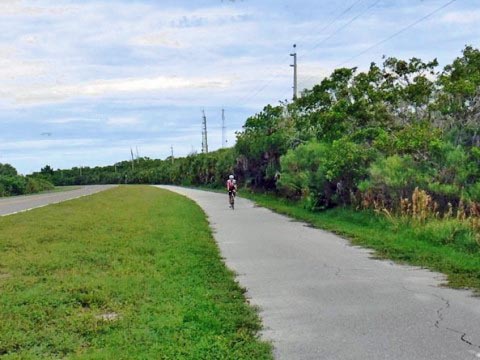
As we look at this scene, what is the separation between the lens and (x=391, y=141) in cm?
2055

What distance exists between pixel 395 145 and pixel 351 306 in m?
12.5

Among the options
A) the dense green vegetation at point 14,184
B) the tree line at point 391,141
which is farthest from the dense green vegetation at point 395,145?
the dense green vegetation at point 14,184

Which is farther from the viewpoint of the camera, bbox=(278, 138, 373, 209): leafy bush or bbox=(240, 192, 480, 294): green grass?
bbox=(278, 138, 373, 209): leafy bush

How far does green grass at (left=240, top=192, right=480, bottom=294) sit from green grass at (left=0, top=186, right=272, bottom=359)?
12.4 feet

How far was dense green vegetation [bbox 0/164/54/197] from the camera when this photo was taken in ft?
225

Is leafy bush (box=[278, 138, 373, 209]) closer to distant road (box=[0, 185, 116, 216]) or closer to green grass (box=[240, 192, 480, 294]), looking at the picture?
green grass (box=[240, 192, 480, 294])

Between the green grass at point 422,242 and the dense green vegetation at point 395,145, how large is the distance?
1.16 feet

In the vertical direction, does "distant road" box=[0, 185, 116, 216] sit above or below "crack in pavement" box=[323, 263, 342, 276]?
above

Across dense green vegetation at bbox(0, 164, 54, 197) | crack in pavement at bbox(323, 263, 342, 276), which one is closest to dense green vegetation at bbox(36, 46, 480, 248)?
crack in pavement at bbox(323, 263, 342, 276)

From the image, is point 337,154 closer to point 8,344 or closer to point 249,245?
point 249,245

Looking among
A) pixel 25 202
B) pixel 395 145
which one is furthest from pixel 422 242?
pixel 25 202

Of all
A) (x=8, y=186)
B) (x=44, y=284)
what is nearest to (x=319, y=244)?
(x=44, y=284)

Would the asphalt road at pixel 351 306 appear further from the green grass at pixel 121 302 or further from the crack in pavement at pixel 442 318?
the green grass at pixel 121 302

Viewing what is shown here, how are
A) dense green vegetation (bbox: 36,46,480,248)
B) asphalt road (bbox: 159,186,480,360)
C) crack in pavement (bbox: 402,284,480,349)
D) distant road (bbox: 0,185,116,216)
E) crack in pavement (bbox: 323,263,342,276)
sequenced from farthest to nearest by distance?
distant road (bbox: 0,185,116,216) → dense green vegetation (bbox: 36,46,480,248) → crack in pavement (bbox: 323,263,342,276) → crack in pavement (bbox: 402,284,480,349) → asphalt road (bbox: 159,186,480,360)
